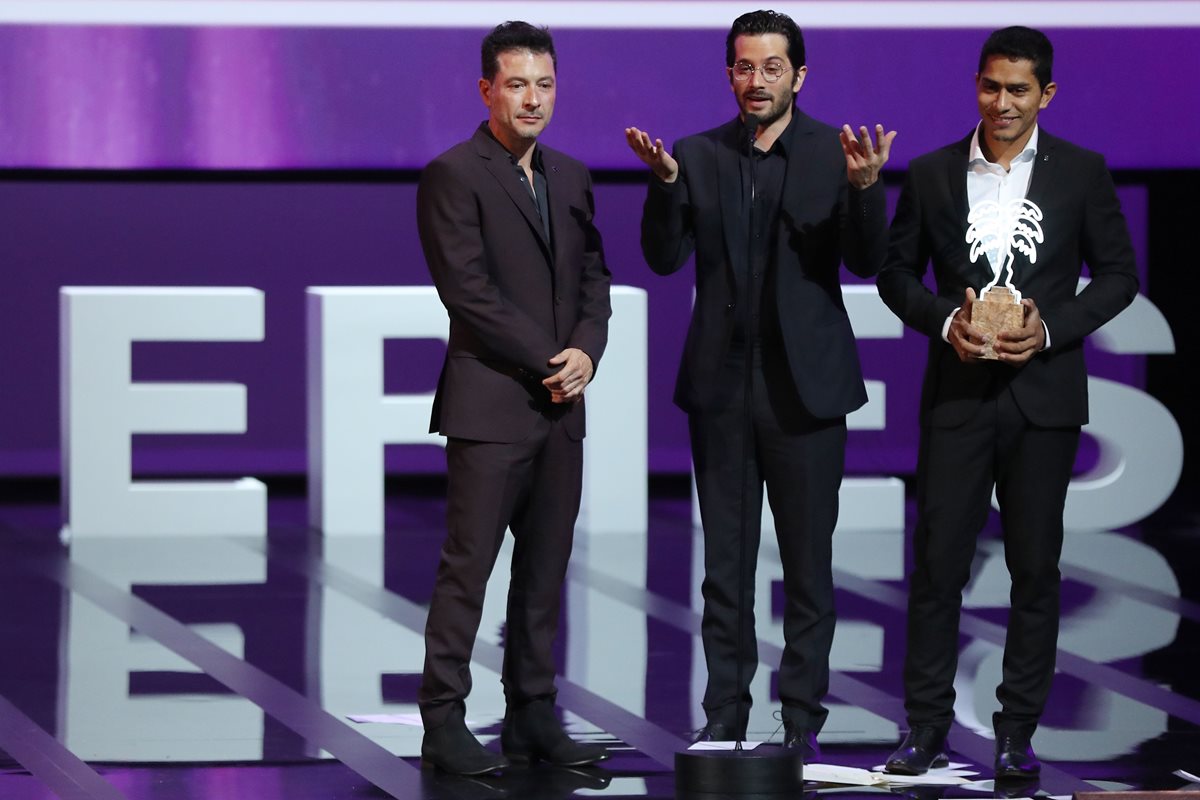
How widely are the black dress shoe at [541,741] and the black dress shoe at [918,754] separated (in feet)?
2.28

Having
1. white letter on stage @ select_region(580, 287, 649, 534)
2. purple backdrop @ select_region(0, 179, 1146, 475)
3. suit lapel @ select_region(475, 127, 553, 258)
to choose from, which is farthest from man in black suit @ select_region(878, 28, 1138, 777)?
purple backdrop @ select_region(0, 179, 1146, 475)

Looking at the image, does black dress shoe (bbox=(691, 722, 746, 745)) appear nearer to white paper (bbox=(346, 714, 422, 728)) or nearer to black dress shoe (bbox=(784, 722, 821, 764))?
black dress shoe (bbox=(784, 722, 821, 764))

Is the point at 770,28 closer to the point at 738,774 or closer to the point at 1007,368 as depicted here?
the point at 1007,368

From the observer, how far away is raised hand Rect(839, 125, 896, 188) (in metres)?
4.40

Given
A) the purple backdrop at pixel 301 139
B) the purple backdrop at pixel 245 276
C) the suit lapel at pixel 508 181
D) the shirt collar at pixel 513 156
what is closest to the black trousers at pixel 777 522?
the suit lapel at pixel 508 181

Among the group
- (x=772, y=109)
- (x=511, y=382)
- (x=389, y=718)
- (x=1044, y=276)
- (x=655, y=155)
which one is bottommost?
(x=389, y=718)

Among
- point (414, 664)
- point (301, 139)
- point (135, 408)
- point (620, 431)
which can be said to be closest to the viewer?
point (414, 664)

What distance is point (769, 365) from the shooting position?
15.5 ft

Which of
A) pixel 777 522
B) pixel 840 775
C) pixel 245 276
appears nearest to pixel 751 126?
pixel 777 522

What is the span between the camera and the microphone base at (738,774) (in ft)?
13.9

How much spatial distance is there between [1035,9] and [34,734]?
20.1 feet

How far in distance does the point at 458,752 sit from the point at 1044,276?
1.72m

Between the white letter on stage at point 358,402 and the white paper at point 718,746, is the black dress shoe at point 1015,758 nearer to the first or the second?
the white paper at point 718,746

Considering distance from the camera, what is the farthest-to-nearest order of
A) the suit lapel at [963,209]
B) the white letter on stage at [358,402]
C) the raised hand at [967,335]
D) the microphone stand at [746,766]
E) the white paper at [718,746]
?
the white letter on stage at [358,402] < the suit lapel at [963,209] < the raised hand at [967,335] < the white paper at [718,746] < the microphone stand at [746,766]
